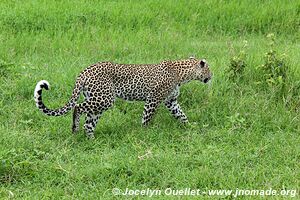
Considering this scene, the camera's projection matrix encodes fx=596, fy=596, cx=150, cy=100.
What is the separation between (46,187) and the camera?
5.79 m

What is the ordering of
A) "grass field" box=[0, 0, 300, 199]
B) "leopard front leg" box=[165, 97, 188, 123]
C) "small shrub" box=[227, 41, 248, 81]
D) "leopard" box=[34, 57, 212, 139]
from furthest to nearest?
"small shrub" box=[227, 41, 248, 81], "leopard front leg" box=[165, 97, 188, 123], "leopard" box=[34, 57, 212, 139], "grass field" box=[0, 0, 300, 199]

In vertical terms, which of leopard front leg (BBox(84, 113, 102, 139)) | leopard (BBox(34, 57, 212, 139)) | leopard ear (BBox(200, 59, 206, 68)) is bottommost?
leopard front leg (BBox(84, 113, 102, 139))

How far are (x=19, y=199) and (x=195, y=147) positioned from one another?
6.81ft

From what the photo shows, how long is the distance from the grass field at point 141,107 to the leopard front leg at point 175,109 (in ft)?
0.32

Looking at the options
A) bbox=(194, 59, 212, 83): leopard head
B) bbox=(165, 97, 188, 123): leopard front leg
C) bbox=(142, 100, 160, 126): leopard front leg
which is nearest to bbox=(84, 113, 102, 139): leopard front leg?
bbox=(142, 100, 160, 126): leopard front leg

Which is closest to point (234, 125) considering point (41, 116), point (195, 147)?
point (195, 147)

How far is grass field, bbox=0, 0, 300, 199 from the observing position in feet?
19.6

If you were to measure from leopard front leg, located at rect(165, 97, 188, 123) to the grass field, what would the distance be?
0.32 feet

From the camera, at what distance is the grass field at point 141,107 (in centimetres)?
597

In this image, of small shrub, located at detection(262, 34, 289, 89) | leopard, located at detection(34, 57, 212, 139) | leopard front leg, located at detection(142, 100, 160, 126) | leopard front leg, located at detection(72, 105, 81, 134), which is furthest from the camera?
small shrub, located at detection(262, 34, 289, 89)

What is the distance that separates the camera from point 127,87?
711cm

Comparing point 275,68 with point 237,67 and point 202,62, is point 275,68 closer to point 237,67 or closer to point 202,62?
point 237,67

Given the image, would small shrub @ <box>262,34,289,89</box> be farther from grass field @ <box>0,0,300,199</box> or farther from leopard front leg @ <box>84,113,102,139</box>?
leopard front leg @ <box>84,113,102,139</box>

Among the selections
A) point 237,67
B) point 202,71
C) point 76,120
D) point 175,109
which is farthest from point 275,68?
point 76,120
